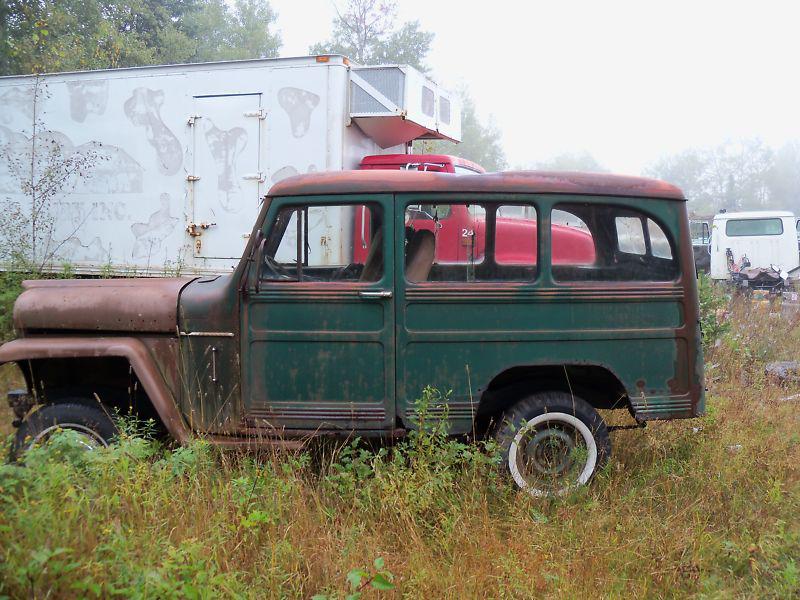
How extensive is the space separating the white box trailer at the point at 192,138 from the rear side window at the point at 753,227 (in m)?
12.7

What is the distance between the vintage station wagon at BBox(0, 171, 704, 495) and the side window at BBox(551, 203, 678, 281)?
0.01m

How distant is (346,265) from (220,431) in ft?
3.96

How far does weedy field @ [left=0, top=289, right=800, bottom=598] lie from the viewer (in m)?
2.97

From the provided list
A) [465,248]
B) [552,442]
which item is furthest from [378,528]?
[465,248]

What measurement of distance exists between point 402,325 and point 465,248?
598 mm

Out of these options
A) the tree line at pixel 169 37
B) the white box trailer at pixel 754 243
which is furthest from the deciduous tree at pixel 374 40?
the white box trailer at pixel 754 243

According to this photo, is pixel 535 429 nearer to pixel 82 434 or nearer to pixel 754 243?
pixel 82 434

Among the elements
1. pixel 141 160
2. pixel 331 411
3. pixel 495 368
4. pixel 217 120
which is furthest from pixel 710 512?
pixel 141 160

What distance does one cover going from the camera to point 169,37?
26.8 metres

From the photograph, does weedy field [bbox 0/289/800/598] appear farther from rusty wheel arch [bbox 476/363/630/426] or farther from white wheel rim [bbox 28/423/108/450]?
rusty wheel arch [bbox 476/363/630/426]

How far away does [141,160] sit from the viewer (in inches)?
344

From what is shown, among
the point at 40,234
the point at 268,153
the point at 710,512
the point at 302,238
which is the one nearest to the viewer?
the point at 710,512

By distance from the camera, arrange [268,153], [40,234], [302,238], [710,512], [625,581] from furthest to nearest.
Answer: [40,234] < [268,153] < [302,238] < [710,512] < [625,581]

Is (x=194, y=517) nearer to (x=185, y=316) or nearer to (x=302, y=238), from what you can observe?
(x=185, y=316)
